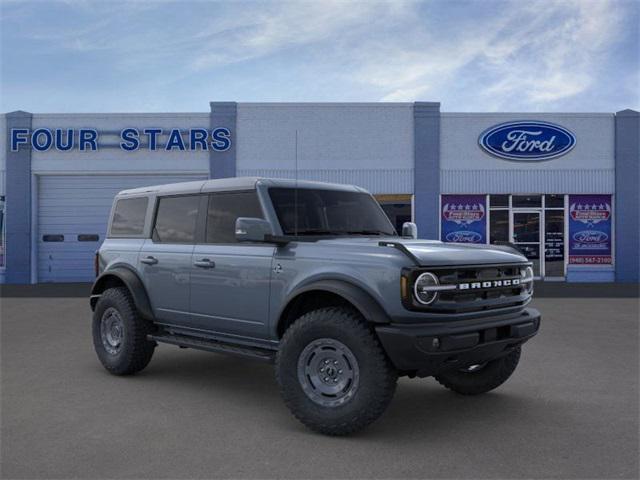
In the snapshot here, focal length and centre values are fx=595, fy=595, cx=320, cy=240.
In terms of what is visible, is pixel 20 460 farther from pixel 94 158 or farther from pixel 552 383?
pixel 94 158

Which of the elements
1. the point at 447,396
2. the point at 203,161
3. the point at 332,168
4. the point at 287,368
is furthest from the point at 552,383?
the point at 203,161

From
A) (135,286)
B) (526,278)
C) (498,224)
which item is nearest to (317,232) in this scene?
(526,278)

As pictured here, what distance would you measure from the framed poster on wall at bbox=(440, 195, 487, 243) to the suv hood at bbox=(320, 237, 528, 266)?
579 inches

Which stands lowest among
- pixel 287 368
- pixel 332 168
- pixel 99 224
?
pixel 287 368

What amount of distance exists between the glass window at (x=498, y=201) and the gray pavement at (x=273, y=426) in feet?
42.5

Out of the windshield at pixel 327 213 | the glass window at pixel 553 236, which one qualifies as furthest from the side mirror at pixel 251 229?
the glass window at pixel 553 236

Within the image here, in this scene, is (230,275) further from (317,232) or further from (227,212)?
(317,232)

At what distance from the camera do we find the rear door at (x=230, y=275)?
5.09 meters

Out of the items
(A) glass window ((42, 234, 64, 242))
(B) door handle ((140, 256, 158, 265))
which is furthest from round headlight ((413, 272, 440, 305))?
(A) glass window ((42, 234, 64, 242))

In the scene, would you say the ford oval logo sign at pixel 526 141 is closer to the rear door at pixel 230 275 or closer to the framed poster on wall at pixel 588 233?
the framed poster on wall at pixel 588 233

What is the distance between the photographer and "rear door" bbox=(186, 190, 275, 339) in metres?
5.09

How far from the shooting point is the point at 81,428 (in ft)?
14.9

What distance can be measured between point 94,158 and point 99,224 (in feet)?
7.20

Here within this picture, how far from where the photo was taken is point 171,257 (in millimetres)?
5965
